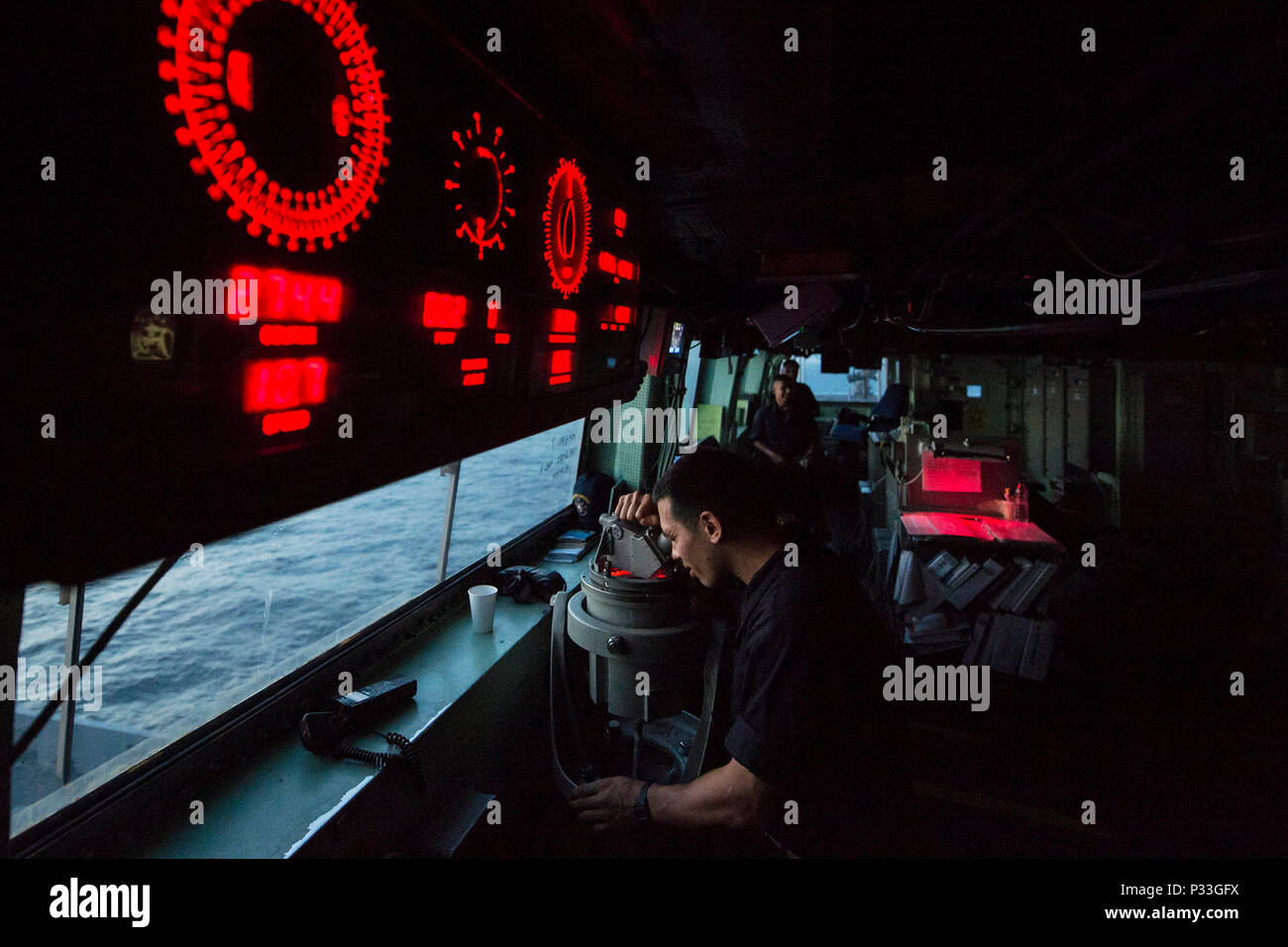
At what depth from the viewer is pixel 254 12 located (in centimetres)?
82

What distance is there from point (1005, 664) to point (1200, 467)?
303cm

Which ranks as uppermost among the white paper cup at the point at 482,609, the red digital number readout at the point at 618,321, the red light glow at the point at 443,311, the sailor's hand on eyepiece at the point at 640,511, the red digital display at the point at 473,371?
the red digital number readout at the point at 618,321

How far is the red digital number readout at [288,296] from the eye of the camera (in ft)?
2.79

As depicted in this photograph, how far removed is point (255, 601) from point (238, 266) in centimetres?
196

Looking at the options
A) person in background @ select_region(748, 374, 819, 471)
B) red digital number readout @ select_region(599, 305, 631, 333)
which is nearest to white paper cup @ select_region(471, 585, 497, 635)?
red digital number readout @ select_region(599, 305, 631, 333)

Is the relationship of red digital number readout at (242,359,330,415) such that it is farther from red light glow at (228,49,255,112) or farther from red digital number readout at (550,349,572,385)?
red digital number readout at (550,349,572,385)

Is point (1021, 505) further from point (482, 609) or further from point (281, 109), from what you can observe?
point (281, 109)

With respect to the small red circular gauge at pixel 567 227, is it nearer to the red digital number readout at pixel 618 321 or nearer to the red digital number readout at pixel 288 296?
the red digital number readout at pixel 618 321

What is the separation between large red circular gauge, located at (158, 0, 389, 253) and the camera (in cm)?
76

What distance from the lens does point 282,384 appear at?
0.92m

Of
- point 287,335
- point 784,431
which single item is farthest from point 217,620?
point 784,431

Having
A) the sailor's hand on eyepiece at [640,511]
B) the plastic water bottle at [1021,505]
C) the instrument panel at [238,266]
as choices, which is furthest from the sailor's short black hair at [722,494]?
the plastic water bottle at [1021,505]

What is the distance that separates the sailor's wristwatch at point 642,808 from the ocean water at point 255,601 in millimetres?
1259
